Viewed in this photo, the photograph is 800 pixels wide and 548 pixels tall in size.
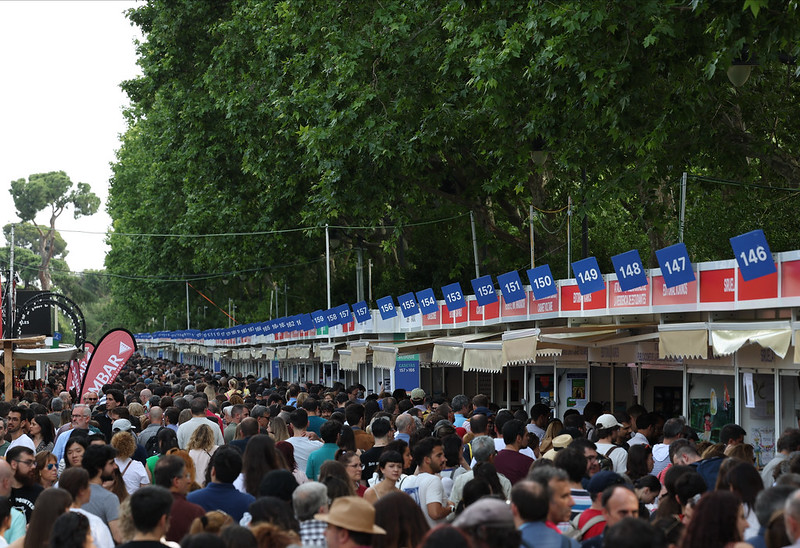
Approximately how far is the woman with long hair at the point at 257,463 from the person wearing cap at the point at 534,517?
2.59m

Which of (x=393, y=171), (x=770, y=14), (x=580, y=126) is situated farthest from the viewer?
(x=393, y=171)

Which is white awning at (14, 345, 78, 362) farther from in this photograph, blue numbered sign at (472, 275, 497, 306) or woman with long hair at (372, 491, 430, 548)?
woman with long hair at (372, 491, 430, 548)

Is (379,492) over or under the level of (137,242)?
under

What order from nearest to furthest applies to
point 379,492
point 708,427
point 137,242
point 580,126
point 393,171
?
point 379,492 → point 708,427 → point 580,126 → point 393,171 → point 137,242

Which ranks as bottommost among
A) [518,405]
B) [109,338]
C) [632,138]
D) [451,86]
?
[518,405]

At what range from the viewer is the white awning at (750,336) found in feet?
→ 34.1

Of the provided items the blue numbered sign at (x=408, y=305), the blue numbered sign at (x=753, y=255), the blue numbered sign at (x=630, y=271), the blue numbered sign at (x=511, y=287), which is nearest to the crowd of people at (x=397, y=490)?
the blue numbered sign at (x=753, y=255)

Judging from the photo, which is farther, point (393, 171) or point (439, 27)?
point (393, 171)

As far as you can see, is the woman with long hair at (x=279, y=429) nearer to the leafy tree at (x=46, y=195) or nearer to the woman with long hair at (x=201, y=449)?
the woman with long hair at (x=201, y=449)

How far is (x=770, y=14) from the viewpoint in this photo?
11945 millimetres

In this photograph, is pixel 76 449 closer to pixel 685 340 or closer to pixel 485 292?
pixel 685 340

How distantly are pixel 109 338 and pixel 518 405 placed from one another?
301 inches

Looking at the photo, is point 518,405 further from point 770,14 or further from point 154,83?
point 154,83

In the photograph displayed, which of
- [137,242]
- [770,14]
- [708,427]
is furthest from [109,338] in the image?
[137,242]
